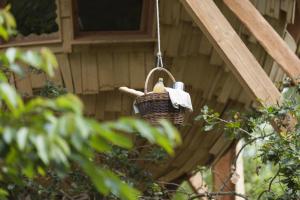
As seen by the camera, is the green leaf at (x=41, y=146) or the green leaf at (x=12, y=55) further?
the green leaf at (x=12, y=55)

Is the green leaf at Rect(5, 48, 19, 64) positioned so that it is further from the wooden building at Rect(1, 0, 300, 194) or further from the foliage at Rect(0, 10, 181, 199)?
the wooden building at Rect(1, 0, 300, 194)

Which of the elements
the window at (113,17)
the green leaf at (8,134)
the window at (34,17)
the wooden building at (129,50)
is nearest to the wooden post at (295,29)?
the wooden building at (129,50)

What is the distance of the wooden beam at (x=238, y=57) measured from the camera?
14.4ft

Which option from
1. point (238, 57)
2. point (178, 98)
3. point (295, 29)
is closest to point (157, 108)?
point (178, 98)

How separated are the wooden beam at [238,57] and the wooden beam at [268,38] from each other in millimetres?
210

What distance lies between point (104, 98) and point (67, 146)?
4.59 meters

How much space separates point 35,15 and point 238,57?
2.18m

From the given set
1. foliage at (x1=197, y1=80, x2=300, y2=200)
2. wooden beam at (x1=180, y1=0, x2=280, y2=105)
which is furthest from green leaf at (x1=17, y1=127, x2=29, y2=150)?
wooden beam at (x1=180, y1=0, x2=280, y2=105)

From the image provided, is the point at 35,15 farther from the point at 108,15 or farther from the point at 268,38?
the point at 268,38

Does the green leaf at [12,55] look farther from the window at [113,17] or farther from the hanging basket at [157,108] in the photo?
the window at [113,17]

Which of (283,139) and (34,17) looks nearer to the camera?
(283,139)

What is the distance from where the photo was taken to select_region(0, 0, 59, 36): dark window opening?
5.87 meters

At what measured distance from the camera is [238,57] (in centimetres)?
441

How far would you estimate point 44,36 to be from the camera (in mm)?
Result: 5820
